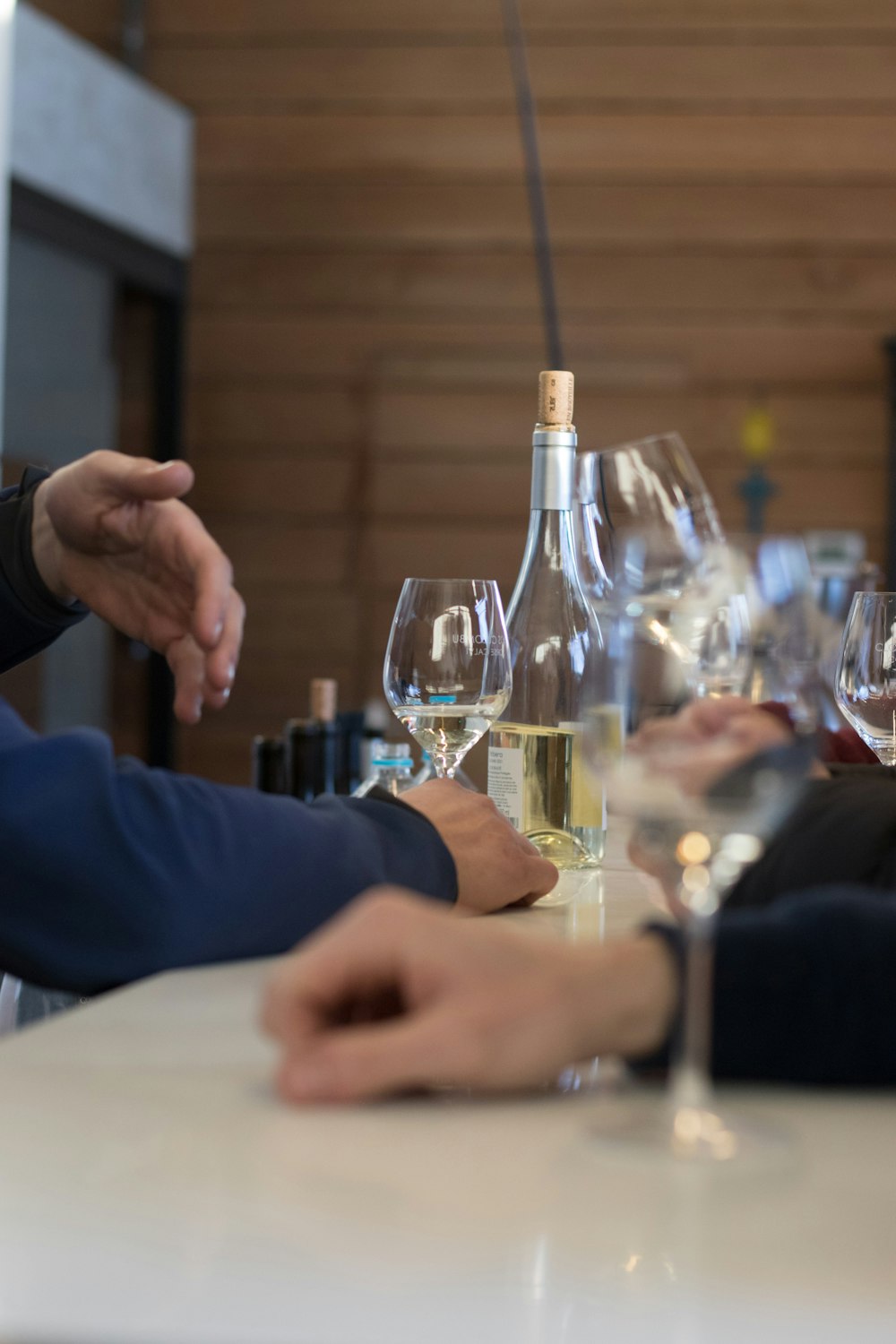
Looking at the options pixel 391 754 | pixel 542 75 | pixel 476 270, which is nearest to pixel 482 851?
pixel 391 754

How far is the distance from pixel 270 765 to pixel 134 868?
75 centimetres

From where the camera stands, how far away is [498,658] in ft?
3.44

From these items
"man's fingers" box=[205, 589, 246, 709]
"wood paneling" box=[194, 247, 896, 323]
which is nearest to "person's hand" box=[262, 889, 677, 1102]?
"man's fingers" box=[205, 589, 246, 709]

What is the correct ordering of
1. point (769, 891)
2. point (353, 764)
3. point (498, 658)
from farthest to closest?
point (353, 764)
point (498, 658)
point (769, 891)

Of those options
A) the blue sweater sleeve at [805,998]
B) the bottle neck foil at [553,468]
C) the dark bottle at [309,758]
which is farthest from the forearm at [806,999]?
the dark bottle at [309,758]

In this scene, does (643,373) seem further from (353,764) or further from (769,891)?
(769,891)

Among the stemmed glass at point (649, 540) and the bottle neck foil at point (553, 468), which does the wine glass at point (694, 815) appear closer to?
the stemmed glass at point (649, 540)

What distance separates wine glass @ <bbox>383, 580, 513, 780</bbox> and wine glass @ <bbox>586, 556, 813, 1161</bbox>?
532 millimetres

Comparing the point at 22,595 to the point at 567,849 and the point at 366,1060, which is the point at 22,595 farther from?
the point at 366,1060

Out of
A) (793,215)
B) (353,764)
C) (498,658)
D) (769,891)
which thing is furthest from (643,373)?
(769,891)

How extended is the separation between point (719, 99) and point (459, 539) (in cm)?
178

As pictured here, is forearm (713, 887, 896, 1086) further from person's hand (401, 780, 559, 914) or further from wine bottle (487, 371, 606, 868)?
wine bottle (487, 371, 606, 868)

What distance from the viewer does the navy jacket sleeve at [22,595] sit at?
3.67 feet

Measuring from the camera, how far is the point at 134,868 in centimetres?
72
